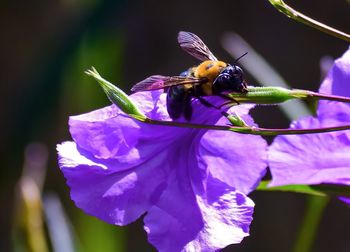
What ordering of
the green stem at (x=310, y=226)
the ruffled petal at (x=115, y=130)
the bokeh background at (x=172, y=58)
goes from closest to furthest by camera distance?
the ruffled petal at (x=115, y=130) < the green stem at (x=310, y=226) < the bokeh background at (x=172, y=58)

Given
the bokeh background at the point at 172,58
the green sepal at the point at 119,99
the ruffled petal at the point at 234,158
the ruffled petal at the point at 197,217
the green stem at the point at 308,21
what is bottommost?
the bokeh background at the point at 172,58

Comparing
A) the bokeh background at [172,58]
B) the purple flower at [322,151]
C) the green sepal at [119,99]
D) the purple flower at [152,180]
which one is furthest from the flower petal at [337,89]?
the bokeh background at [172,58]

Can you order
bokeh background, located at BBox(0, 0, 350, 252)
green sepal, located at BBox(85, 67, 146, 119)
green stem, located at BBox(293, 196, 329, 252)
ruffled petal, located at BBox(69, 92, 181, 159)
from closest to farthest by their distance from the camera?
1. green sepal, located at BBox(85, 67, 146, 119)
2. ruffled petal, located at BBox(69, 92, 181, 159)
3. green stem, located at BBox(293, 196, 329, 252)
4. bokeh background, located at BBox(0, 0, 350, 252)

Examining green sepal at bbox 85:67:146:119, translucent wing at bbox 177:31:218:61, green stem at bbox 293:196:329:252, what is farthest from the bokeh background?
green sepal at bbox 85:67:146:119

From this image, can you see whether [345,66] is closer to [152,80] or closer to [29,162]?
[152,80]

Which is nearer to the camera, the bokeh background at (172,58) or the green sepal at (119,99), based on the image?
the green sepal at (119,99)

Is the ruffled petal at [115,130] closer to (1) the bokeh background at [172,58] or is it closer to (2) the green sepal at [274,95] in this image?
(2) the green sepal at [274,95]

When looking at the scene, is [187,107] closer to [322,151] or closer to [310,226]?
[322,151]

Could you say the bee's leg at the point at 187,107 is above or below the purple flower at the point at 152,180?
above

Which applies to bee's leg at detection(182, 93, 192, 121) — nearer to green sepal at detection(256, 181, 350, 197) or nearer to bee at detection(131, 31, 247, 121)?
bee at detection(131, 31, 247, 121)

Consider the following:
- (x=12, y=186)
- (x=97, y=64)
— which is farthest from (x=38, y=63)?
(x=12, y=186)
